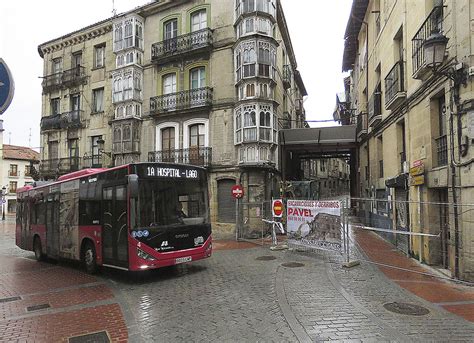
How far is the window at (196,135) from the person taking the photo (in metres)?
20.1

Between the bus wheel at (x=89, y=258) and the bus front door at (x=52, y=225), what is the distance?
6.63ft

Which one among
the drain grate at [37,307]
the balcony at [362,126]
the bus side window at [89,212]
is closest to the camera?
the drain grate at [37,307]

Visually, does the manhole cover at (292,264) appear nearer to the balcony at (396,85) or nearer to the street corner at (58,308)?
the street corner at (58,308)

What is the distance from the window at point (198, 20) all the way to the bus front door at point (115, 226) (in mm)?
14110

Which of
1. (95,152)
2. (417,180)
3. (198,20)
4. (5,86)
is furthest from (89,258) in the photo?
(95,152)

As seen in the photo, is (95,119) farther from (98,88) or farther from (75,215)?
(75,215)

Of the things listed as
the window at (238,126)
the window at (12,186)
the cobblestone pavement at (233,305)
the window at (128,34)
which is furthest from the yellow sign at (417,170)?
the window at (12,186)

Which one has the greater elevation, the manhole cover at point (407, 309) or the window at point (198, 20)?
the window at point (198, 20)

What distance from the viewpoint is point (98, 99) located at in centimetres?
2492

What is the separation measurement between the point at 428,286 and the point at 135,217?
6.74 m

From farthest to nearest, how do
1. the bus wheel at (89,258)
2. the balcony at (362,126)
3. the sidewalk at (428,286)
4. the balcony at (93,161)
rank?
the balcony at (93,161)
the balcony at (362,126)
the bus wheel at (89,258)
the sidewalk at (428,286)

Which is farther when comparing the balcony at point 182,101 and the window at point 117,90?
the window at point 117,90

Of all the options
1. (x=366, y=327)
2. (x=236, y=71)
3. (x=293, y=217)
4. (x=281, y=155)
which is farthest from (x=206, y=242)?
(x=281, y=155)

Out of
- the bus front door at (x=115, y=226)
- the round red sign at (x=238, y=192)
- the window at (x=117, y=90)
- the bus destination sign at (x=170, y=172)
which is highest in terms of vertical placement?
the window at (x=117, y=90)
